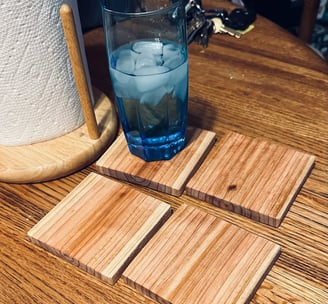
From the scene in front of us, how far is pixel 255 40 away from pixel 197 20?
105mm

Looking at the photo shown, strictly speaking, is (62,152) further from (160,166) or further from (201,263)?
(201,263)

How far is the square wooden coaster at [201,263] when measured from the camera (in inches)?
17.5

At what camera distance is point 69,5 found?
56 cm

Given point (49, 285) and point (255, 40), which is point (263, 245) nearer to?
→ point (49, 285)

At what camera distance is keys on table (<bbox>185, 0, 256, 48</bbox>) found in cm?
84

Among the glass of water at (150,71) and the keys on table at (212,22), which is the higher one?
the glass of water at (150,71)

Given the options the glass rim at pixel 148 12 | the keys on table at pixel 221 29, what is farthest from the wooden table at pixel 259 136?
the glass rim at pixel 148 12

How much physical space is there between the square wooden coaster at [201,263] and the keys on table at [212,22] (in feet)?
1.35

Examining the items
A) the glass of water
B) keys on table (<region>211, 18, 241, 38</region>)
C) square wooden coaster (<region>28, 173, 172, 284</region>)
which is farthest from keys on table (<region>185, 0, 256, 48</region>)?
square wooden coaster (<region>28, 173, 172, 284</region>)

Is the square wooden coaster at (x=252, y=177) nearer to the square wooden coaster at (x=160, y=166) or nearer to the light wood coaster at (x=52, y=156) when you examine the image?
the square wooden coaster at (x=160, y=166)

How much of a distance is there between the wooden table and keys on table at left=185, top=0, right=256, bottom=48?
0.02 metres

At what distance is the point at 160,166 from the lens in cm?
58

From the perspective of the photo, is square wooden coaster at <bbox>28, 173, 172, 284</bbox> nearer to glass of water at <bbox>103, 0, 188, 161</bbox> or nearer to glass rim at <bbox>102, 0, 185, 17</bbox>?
glass of water at <bbox>103, 0, 188, 161</bbox>

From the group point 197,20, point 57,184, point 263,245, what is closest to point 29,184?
point 57,184
